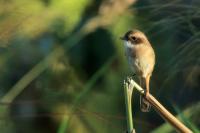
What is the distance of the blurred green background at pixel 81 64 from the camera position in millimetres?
2525

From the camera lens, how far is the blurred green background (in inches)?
99.4

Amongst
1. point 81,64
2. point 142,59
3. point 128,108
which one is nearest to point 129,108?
point 128,108

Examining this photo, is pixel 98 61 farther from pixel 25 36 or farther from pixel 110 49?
pixel 25 36

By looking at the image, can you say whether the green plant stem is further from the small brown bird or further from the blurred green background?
the blurred green background

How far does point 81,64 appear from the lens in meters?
3.15

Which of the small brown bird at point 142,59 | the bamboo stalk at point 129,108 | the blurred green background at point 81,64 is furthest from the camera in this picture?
the blurred green background at point 81,64

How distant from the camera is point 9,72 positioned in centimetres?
306

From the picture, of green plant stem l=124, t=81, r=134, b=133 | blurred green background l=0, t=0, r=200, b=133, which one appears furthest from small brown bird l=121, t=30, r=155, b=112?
blurred green background l=0, t=0, r=200, b=133

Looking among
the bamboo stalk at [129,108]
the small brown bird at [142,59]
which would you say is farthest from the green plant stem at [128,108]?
the small brown bird at [142,59]

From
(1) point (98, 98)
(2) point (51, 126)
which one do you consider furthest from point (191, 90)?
(2) point (51, 126)

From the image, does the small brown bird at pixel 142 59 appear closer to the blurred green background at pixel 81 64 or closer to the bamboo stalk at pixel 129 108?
the bamboo stalk at pixel 129 108

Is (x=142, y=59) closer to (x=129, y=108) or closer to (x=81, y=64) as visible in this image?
(x=129, y=108)

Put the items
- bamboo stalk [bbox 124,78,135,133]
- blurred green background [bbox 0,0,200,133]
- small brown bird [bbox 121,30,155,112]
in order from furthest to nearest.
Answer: blurred green background [bbox 0,0,200,133] < small brown bird [bbox 121,30,155,112] < bamboo stalk [bbox 124,78,135,133]

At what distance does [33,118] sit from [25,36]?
0.33 metres
